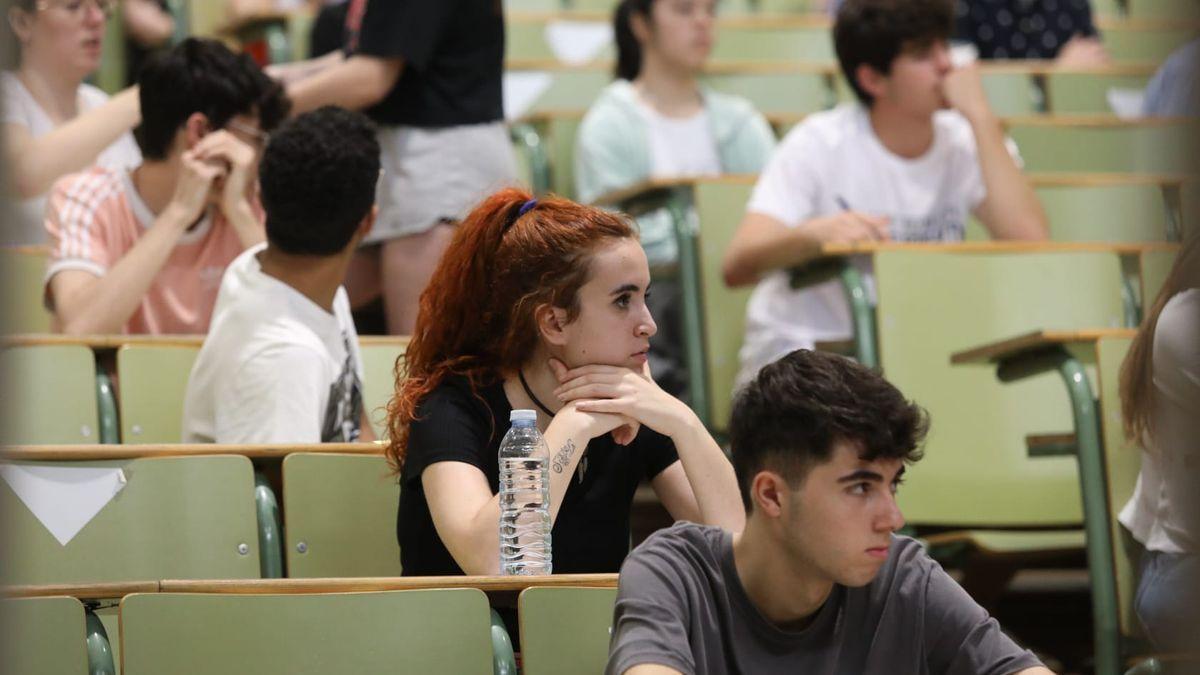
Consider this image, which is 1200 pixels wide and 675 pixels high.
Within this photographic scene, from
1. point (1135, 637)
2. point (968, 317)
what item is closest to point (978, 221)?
point (968, 317)

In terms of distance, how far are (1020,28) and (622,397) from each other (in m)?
3.78

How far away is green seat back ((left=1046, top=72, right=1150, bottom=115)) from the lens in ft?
16.7

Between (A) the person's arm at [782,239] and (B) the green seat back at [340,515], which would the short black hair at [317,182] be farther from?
(A) the person's arm at [782,239]

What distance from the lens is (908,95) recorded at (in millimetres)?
3854

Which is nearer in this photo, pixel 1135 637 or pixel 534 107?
pixel 1135 637

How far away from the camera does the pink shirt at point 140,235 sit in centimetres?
318

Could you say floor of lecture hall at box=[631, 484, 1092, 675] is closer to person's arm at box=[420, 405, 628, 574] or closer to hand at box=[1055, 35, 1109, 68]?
person's arm at box=[420, 405, 628, 574]

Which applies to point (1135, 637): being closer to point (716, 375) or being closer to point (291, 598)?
point (716, 375)

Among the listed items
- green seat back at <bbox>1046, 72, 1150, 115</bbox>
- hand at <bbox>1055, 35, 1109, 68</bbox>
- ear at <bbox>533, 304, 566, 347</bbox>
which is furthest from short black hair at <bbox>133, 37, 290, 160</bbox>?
hand at <bbox>1055, 35, 1109, 68</bbox>

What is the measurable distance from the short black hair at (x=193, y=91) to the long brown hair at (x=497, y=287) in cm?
111

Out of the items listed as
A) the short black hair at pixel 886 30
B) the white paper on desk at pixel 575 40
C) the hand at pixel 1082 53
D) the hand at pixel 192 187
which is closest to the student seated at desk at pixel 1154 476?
the short black hair at pixel 886 30

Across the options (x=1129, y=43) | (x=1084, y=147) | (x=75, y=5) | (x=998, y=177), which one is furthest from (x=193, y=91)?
(x=1129, y=43)

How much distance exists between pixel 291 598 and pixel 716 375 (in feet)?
6.92

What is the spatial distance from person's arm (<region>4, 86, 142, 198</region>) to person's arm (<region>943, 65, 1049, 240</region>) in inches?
73.0
